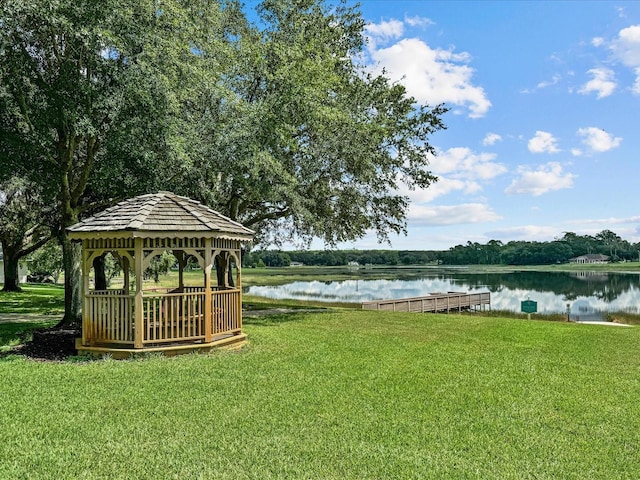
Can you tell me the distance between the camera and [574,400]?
22.3 ft

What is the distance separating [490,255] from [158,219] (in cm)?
12436

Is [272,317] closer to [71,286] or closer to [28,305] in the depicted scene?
[71,286]

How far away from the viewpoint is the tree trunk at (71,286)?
13252 mm

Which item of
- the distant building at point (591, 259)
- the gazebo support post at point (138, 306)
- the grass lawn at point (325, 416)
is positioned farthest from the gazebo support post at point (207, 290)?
the distant building at point (591, 259)

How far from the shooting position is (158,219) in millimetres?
9898

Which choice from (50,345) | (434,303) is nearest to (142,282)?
(50,345)

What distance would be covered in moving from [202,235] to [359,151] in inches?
275

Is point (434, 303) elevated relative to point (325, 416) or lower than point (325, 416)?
lower

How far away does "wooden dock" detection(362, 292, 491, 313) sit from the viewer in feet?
A: 86.1

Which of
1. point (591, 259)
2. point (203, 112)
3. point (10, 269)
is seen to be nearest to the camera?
point (203, 112)

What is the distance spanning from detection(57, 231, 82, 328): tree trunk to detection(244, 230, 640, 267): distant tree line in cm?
9737

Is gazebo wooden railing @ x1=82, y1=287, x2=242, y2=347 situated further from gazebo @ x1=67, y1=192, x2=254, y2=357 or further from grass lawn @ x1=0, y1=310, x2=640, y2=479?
grass lawn @ x1=0, y1=310, x2=640, y2=479

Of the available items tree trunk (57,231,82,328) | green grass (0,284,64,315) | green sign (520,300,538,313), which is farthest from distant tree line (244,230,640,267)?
tree trunk (57,231,82,328)

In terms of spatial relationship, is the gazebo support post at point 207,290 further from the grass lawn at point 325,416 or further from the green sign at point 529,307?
the green sign at point 529,307
